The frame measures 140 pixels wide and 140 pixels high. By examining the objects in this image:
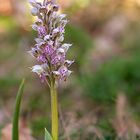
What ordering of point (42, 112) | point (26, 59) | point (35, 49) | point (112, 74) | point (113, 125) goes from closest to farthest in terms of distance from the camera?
point (35, 49), point (113, 125), point (42, 112), point (112, 74), point (26, 59)

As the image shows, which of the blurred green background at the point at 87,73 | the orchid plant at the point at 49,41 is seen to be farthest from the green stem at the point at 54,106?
the blurred green background at the point at 87,73

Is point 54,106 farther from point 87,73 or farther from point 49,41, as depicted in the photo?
point 87,73

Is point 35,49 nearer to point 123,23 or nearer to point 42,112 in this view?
point 42,112

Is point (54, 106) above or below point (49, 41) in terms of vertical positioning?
below

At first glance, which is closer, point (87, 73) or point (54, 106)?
point (54, 106)

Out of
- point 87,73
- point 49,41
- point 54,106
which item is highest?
point 87,73

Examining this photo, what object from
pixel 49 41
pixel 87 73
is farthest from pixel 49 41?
pixel 87 73

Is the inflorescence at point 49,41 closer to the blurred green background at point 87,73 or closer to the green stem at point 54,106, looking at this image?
the green stem at point 54,106

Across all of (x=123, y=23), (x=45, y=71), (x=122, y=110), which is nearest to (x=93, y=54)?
(x=123, y=23)
